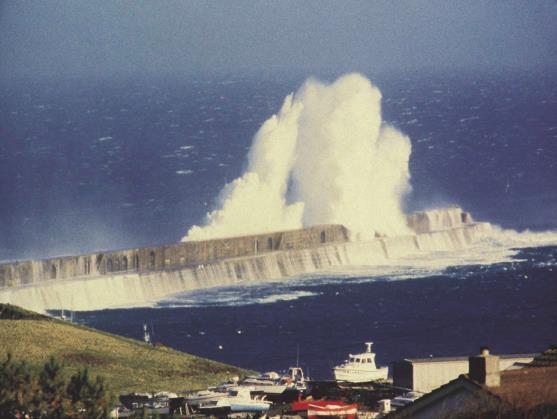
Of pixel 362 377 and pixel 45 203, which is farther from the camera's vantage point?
pixel 45 203

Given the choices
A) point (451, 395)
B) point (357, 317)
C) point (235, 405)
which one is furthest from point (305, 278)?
point (451, 395)

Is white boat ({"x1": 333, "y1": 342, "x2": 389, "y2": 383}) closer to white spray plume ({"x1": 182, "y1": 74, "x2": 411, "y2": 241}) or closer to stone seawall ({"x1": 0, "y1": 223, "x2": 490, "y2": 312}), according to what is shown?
stone seawall ({"x1": 0, "y1": 223, "x2": 490, "y2": 312})

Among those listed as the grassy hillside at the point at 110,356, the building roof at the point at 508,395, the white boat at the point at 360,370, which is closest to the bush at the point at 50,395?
the building roof at the point at 508,395

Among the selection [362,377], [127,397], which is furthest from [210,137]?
[127,397]

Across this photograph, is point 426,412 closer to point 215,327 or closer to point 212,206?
point 215,327

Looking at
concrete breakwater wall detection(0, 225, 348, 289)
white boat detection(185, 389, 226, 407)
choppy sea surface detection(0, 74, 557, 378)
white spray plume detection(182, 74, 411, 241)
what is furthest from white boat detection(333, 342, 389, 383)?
white spray plume detection(182, 74, 411, 241)

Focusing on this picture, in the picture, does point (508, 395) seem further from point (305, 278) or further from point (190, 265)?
point (305, 278)
